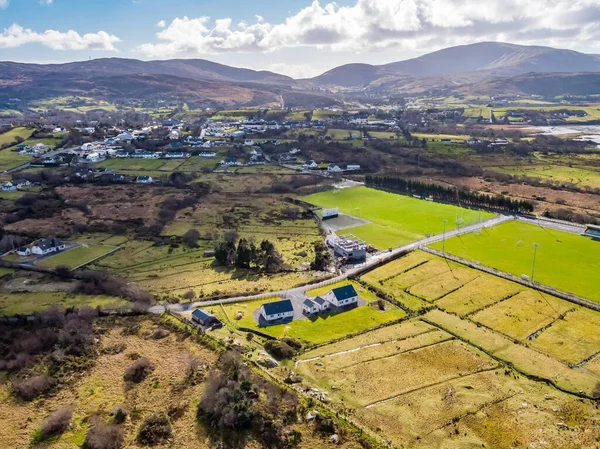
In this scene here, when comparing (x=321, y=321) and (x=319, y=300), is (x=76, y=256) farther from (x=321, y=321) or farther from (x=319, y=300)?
(x=321, y=321)

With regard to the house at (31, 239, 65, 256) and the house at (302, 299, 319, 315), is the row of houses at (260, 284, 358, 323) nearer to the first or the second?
the house at (302, 299, 319, 315)

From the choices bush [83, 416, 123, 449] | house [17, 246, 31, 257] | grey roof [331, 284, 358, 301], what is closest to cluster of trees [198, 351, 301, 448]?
bush [83, 416, 123, 449]

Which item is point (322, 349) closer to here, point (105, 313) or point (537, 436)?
point (537, 436)

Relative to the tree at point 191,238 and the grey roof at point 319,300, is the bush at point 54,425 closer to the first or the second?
the grey roof at point 319,300

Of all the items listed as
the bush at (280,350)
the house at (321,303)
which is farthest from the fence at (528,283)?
the bush at (280,350)

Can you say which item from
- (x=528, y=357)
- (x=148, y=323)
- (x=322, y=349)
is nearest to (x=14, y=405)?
(x=148, y=323)

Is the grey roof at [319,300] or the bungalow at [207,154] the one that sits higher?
the bungalow at [207,154]
